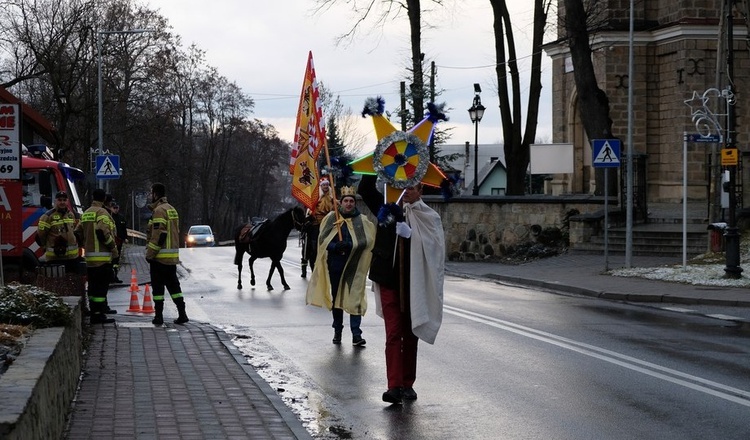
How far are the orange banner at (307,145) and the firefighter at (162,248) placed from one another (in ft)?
7.13

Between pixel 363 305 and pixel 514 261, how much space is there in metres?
18.7

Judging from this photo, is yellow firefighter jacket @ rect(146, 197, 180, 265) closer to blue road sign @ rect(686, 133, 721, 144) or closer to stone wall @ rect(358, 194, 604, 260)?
blue road sign @ rect(686, 133, 721, 144)

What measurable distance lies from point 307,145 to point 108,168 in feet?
53.2

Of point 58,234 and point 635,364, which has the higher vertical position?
point 58,234

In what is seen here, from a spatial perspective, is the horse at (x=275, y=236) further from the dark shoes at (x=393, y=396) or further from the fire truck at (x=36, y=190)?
the dark shoes at (x=393, y=396)

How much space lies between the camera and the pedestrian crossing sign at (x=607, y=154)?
23.9 meters

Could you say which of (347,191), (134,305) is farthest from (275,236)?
(347,191)

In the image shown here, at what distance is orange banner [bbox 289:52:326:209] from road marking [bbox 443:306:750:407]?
299cm

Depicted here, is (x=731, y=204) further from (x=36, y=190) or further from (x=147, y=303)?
(x=36, y=190)

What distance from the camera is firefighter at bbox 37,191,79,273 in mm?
16156

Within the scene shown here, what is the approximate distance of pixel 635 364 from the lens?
1111 cm

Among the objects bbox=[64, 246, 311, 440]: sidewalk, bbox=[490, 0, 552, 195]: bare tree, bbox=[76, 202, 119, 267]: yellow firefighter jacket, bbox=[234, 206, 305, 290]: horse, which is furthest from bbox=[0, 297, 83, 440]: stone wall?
bbox=[490, 0, 552, 195]: bare tree

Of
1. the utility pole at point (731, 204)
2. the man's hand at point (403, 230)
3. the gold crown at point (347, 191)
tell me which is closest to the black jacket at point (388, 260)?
the man's hand at point (403, 230)

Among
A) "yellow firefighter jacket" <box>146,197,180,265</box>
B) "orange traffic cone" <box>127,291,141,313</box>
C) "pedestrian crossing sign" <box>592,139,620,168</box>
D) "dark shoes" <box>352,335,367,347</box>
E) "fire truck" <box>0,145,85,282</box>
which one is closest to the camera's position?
"dark shoes" <box>352,335,367,347</box>
